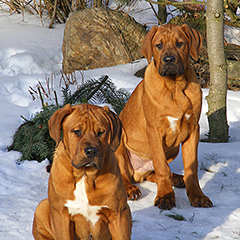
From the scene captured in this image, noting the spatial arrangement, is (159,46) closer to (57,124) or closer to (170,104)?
(170,104)

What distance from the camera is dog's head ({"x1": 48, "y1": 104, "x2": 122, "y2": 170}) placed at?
9.17 feet

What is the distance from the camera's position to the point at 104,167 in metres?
2.97

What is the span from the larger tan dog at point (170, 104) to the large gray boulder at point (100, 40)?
15.9ft

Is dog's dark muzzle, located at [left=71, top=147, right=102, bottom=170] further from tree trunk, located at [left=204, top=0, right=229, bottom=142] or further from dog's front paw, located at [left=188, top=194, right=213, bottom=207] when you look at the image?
tree trunk, located at [left=204, top=0, right=229, bottom=142]

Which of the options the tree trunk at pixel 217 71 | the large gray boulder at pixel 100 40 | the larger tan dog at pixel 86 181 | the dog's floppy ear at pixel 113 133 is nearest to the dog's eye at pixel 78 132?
the larger tan dog at pixel 86 181

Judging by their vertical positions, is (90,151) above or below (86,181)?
above

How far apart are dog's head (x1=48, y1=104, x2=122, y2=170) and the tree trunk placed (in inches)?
132

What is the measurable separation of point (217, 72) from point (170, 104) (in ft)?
6.90

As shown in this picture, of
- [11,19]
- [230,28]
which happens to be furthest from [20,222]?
[11,19]

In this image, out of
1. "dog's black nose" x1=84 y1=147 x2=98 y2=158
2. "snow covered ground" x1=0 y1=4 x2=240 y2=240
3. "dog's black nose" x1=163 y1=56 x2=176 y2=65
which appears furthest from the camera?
"dog's black nose" x1=163 y1=56 x2=176 y2=65

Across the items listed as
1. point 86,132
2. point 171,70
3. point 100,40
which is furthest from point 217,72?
point 100,40

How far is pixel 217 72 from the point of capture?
19.6 ft

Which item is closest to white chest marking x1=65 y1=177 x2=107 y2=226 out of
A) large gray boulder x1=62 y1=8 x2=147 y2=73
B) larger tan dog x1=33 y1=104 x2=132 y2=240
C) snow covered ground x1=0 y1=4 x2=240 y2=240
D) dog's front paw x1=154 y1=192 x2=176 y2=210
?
larger tan dog x1=33 y1=104 x2=132 y2=240

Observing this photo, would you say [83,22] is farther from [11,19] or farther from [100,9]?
[11,19]
